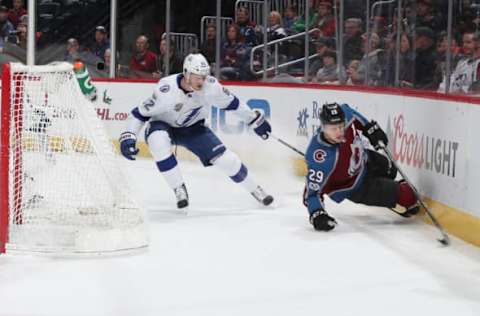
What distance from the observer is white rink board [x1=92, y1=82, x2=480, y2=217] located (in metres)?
5.14

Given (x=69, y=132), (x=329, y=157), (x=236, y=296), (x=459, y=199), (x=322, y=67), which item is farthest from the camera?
(x=322, y=67)

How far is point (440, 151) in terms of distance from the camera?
18.0 feet

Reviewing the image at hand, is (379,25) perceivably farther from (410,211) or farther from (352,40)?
(410,211)

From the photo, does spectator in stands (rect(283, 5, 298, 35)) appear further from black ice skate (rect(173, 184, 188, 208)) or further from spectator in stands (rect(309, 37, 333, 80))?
black ice skate (rect(173, 184, 188, 208))

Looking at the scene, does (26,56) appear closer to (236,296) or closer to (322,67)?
(322,67)

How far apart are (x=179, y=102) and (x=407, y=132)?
1451 millimetres

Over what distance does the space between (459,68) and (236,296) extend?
2.42m

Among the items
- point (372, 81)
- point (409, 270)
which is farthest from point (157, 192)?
point (409, 270)

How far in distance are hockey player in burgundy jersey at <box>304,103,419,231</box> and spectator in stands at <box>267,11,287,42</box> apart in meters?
3.84

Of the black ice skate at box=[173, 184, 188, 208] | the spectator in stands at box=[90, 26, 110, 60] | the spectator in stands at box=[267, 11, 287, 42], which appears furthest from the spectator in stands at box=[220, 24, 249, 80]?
the black ice skate at box=[173, 184, 188, 208]

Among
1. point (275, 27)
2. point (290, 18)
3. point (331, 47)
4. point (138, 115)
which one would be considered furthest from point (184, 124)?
point (275, 27)

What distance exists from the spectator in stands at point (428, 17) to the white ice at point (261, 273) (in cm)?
120

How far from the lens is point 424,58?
247 inches

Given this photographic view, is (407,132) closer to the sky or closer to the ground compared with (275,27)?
closer to the ground
